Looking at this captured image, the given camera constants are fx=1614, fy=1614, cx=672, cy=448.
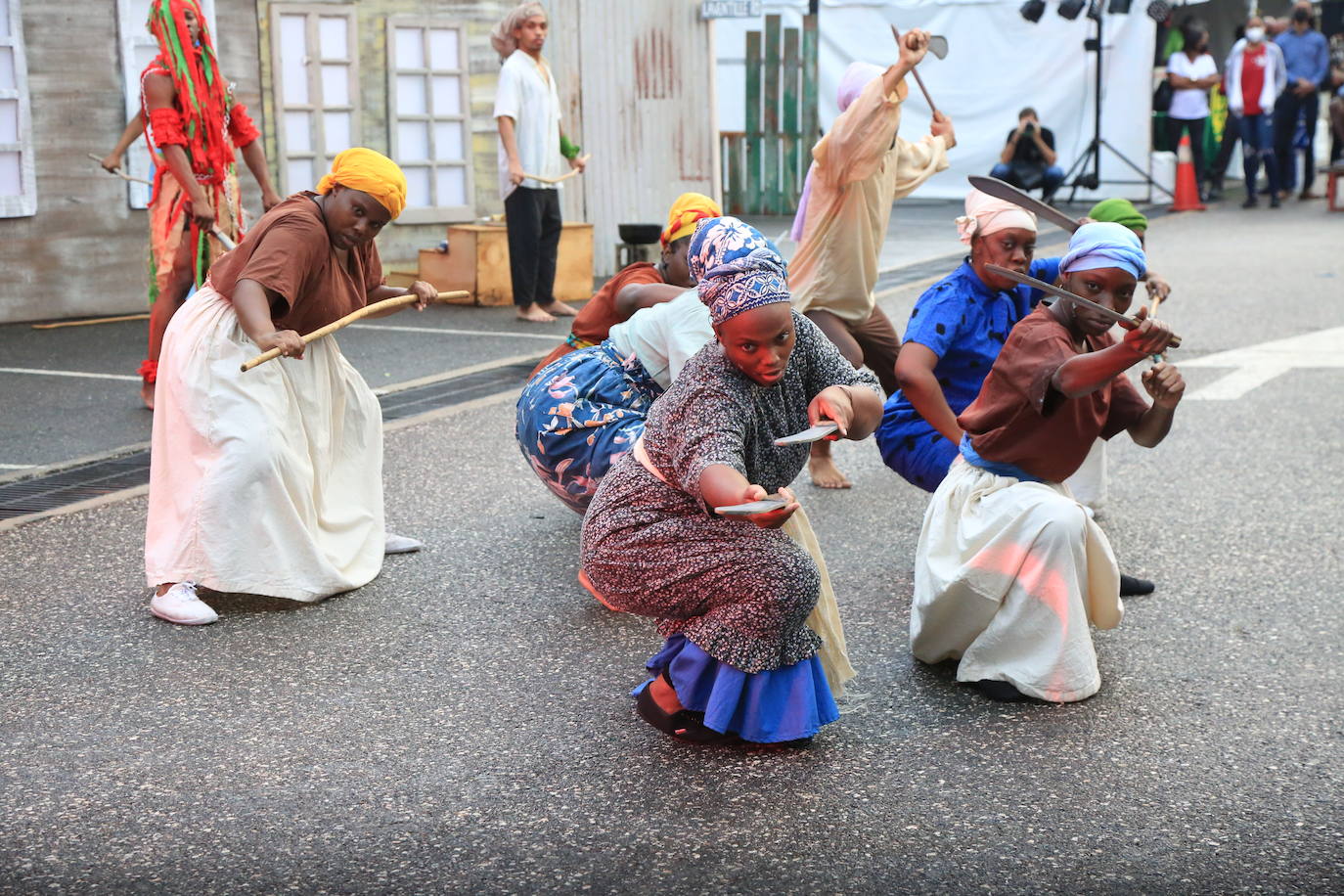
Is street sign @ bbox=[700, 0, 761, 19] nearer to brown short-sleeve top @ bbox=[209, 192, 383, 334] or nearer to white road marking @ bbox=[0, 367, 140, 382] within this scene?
white road marking @ bbox=[0, 367, 140, 382]

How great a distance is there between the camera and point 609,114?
12.5m

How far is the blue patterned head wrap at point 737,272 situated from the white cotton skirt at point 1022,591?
3.17ft

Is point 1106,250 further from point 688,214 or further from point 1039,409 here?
point 688,214

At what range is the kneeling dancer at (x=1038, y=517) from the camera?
3955 millimetres

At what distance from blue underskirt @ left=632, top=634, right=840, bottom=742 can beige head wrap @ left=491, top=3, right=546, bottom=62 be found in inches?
273

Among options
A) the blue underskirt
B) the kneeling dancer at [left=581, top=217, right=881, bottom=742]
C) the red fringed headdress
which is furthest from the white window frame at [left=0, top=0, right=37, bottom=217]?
the blue underskirt

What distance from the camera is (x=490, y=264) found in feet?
36.6

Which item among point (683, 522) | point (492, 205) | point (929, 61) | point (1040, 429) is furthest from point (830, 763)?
point (929, 61)

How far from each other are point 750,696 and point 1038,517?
2.89 feet

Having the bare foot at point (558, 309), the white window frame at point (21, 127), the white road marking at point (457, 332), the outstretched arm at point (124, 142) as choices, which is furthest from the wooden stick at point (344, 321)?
the white window frame at point (21, 127)

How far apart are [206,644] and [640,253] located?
23.9ft

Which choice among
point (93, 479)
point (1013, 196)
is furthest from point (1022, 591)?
point (93, 479)

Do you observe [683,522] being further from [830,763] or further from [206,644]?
[206,644]

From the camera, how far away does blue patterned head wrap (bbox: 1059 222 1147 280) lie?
400 cm
